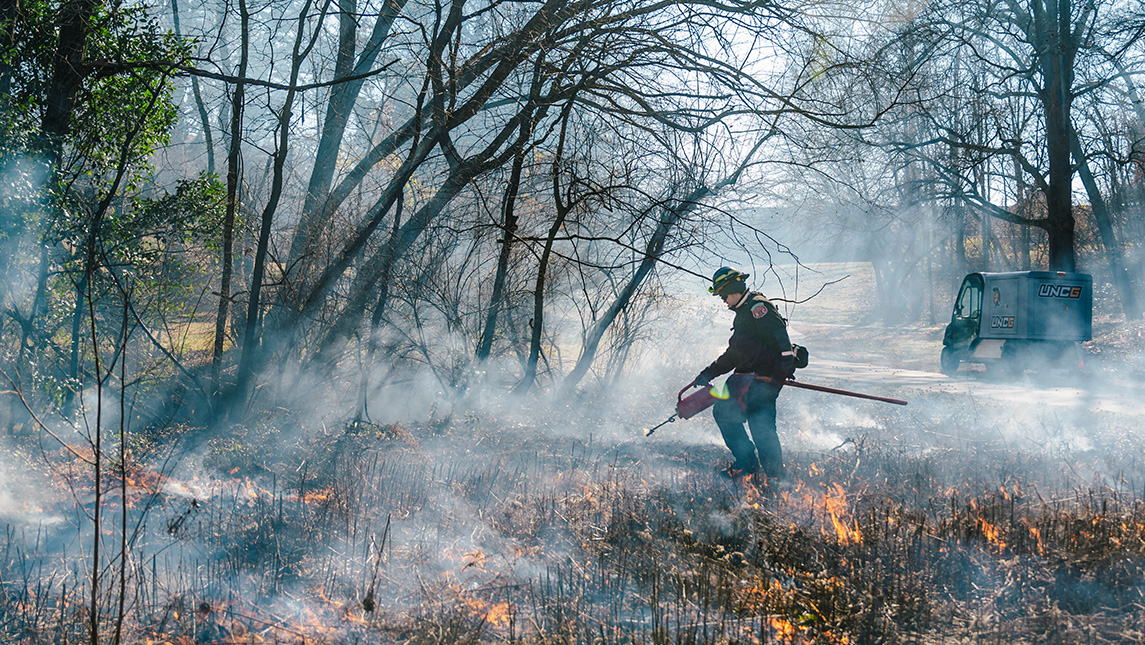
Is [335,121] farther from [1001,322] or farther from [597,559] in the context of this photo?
[1001,322]

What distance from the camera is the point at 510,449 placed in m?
7.82

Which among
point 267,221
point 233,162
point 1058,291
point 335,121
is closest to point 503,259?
point 267,221

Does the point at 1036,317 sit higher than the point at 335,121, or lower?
lower

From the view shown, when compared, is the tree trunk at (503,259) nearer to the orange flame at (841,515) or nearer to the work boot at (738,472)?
the work boot at (738,472)

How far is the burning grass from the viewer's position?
11.7 feet

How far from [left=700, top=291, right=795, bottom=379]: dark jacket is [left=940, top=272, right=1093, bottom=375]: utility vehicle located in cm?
1095

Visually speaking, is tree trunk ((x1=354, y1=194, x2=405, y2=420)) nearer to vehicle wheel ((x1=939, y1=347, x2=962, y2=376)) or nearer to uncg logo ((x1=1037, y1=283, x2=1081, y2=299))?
uncg logo ((x1=1037, y1=283, x2=1081, y2=299))

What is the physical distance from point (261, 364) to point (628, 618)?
21.7 ft

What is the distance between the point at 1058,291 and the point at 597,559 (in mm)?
13908

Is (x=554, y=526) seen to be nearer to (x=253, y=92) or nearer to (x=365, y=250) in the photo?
(x=365, y=250)

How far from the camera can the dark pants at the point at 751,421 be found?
6176mm

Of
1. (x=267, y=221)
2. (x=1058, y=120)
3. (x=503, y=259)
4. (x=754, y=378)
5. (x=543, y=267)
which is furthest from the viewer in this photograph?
(x=1058, y=120)

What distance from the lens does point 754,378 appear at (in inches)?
244

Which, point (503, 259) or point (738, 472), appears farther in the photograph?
point (503, 259)
